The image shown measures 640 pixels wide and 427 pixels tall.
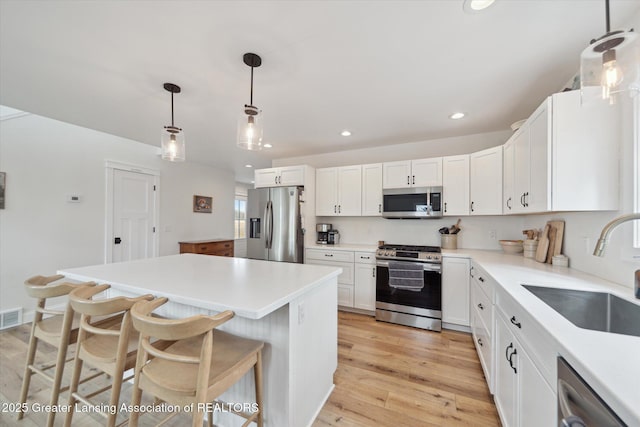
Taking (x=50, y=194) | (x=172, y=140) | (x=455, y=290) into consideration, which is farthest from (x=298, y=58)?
(x=50, y=194)

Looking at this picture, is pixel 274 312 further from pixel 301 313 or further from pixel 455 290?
pixel 455 290

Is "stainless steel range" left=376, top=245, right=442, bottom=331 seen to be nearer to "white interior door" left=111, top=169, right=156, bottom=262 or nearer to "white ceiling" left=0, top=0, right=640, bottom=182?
"white ceiling" left=0, top=0, right=640, bottom=182

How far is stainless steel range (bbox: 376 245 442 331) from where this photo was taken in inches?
113

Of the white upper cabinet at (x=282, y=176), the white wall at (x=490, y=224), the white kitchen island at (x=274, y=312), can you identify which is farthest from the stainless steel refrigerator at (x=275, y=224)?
the white kitchen island at (x=274, y=312)

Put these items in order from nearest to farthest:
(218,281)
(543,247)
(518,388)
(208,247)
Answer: (518,388) → (218,281) → (543,247) → (208,247)

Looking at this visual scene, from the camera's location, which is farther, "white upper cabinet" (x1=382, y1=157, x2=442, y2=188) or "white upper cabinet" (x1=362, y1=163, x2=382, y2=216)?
"white upper cabinet" (x1=362, y1=163, x2=382, y2=216)

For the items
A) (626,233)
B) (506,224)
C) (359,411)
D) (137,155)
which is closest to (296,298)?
(359,411)

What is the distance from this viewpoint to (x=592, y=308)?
1.36 m

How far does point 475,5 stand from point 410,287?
8.64ft

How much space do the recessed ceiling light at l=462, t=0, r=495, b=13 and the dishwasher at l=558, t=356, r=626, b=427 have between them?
1.67m

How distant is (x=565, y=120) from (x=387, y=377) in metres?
2.33

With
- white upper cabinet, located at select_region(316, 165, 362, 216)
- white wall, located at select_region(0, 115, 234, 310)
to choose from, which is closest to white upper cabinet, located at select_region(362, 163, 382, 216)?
white upper cabinet, located at select_region(316, 165, 362, 216)

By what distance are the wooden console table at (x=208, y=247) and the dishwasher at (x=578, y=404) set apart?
5052 mm

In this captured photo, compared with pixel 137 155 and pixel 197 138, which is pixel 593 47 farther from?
pixel 137 155
